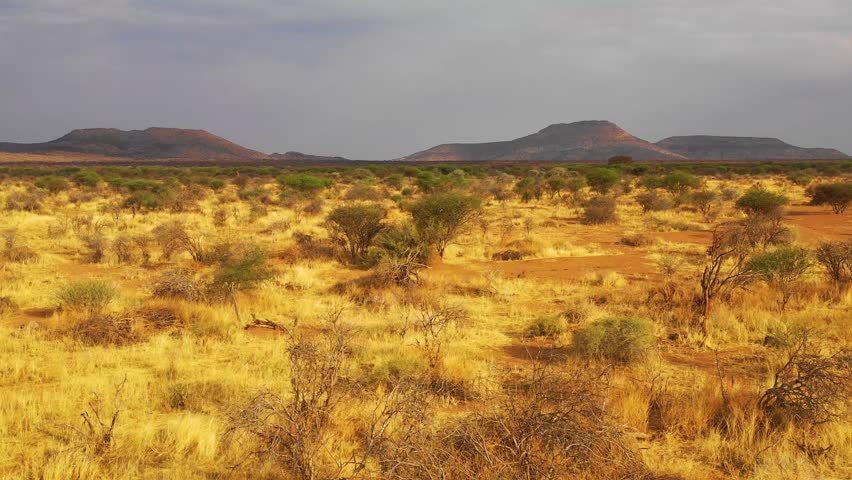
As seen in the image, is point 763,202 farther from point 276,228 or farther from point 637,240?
point 276,228

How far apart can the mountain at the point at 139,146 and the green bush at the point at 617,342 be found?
178 metres

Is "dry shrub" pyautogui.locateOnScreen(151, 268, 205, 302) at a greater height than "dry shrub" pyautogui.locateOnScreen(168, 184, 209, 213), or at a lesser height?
lesser

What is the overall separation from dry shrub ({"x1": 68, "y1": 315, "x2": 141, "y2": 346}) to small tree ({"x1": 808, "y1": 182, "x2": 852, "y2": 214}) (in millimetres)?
31388

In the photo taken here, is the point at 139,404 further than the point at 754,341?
No

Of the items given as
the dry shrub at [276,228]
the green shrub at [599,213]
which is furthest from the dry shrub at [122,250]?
the green shrub at [599,213]

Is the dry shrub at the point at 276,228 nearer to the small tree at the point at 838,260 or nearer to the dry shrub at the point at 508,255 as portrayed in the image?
the dry shrub at the point at 508,255

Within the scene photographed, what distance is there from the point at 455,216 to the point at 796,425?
1207cm

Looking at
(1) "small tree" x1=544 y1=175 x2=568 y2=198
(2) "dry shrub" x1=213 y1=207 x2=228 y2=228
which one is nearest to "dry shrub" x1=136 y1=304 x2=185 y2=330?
(2) "dry shrub" x1=213 y1=207 x2=228 y2=228

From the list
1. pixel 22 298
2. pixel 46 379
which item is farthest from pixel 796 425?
pixel 22 298

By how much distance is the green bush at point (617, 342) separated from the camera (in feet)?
24.5

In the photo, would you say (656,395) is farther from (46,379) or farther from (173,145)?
(173,145)

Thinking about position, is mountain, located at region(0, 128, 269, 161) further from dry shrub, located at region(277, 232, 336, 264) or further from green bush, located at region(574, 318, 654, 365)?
green bush, located at region(574, 318, 654, 365)

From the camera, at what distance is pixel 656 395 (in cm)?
594

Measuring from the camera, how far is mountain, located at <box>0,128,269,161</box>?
17050 cm
